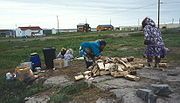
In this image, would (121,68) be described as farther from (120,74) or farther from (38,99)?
(38,99)

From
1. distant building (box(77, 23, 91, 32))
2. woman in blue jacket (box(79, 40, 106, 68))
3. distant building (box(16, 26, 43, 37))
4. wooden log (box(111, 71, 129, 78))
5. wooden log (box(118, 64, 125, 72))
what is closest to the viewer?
wooden log (box(111, 71, 129, 78))

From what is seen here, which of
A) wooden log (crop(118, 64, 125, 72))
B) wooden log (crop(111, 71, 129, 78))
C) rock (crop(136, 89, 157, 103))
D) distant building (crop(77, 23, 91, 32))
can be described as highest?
distant building (crop(77, 23, 91, 32))

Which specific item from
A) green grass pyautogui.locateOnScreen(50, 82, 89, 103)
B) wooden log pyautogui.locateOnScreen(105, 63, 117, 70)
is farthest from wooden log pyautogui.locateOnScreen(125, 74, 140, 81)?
green grass pyautogui.locateOnScreen(50, 82, 89, 103)

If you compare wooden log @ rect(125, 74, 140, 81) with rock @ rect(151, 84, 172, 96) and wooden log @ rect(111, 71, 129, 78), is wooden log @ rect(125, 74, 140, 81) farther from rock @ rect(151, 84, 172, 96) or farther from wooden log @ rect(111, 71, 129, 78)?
rock @ rect(151, 84, 172, 96)

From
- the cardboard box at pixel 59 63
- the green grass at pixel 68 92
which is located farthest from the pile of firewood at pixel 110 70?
the cardboard box at pixel 59 63

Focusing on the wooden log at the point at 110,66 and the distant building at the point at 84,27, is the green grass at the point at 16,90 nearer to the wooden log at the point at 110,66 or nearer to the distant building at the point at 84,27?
the wooden log at the point at 110,66

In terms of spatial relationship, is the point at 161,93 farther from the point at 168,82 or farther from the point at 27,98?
the point at 27,98

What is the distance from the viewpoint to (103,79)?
387 inches

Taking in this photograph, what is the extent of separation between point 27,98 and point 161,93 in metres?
4.09

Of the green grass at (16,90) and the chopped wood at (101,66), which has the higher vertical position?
the chopped wood at (101,66)

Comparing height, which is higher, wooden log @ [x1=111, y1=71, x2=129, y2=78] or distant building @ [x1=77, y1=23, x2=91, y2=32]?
distant building @ [x1=77, y1=23, x2=91, y2=32]

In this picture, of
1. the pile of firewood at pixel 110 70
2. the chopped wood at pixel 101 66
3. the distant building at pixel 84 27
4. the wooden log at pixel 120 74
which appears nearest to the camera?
the wooden log at pixel 120 74

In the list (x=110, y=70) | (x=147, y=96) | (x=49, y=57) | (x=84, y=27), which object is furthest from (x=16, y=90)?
(x=84, y=27)

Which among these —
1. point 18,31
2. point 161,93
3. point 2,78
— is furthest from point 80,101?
point 18,31
